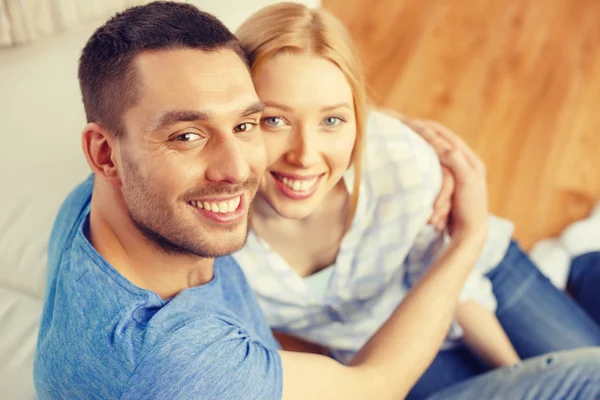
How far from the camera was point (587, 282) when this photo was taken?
64.6 inches

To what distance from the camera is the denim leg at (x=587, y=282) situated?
1589 millimetres

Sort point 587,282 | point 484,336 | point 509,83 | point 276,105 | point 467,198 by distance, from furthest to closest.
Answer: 1. point 509,83
2. point 587,282
3. point 484,336
4. point 467,198
5. point 276,105

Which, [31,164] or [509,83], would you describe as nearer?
[31,164]

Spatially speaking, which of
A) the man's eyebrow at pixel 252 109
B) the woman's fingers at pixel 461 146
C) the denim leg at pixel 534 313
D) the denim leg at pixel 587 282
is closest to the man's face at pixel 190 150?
Answer: the man's eyebrow at pixel 252 109

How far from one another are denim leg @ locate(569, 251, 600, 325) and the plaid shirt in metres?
0.59

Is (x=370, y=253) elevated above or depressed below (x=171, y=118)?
below

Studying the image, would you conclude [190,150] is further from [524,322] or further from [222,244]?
[524,322]

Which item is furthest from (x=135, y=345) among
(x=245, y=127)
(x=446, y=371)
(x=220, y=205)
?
(x=446, y=371)

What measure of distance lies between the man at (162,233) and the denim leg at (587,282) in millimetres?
899

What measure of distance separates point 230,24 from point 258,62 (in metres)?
0.52

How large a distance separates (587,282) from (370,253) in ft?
2.58

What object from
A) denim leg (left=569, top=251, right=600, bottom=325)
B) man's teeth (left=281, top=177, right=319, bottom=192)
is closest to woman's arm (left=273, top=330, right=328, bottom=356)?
man's teeth (left=281, top=177, right=319, bottom=192)

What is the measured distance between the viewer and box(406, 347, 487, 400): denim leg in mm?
1271

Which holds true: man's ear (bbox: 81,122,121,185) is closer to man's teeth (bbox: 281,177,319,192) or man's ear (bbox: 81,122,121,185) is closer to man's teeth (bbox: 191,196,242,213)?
man's teeth (bbox: 191,196,242,213)
